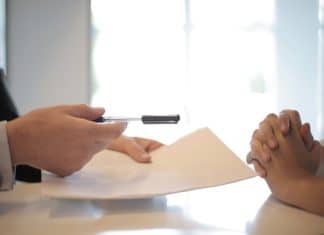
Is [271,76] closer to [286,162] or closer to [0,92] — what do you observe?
[0,92]

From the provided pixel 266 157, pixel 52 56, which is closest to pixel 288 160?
pixel 266 157

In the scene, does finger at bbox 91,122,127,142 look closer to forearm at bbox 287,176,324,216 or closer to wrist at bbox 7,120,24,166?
wrist at bbox 7,120,24,166

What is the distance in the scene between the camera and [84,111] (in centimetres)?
48

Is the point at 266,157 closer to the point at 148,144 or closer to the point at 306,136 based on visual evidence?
the point at 306,136

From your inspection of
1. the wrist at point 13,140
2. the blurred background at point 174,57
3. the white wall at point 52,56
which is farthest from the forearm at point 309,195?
the white wall at point 52,56

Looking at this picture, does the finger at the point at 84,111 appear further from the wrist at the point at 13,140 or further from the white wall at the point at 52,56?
the white wall at the point at 52,56

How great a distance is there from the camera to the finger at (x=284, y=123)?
523mm

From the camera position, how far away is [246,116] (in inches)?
126

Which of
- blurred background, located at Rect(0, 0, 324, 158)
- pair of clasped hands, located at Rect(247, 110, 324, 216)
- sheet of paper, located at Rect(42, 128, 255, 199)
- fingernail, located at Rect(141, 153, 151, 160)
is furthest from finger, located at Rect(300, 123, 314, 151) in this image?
blurred background, located at Rect(0, 0, 324, 158)

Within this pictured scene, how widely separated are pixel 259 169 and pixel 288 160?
1.6 inches

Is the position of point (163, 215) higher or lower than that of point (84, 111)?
lower

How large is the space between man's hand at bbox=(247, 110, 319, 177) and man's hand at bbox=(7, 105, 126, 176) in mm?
193

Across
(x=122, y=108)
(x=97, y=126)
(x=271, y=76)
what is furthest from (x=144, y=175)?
(x=271, y=76)

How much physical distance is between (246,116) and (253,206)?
2789 millimetres
